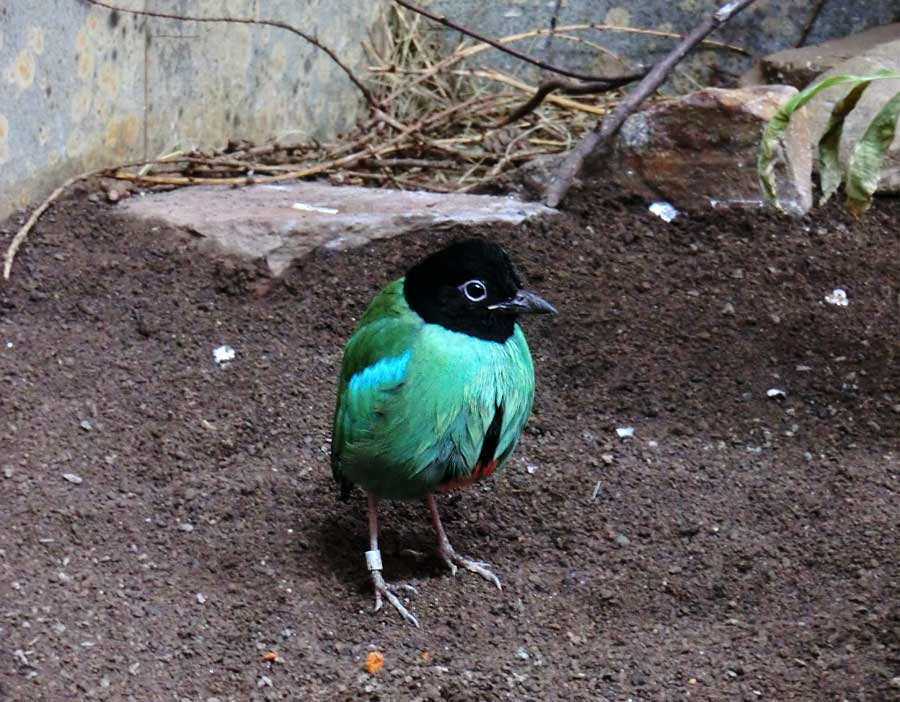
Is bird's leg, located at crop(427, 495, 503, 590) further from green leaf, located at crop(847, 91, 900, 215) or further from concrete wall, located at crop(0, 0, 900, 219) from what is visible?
concrete wall, located at crop(0, 0, 900, 219)

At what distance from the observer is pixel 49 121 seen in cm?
466

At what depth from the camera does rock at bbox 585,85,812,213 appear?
4.86 metres

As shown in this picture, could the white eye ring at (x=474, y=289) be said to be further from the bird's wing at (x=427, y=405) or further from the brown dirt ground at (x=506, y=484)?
the brown dirt ground at (x=506, y=484)

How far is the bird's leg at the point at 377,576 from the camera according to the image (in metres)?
3.31

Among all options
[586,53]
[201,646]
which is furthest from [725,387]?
[586,53]

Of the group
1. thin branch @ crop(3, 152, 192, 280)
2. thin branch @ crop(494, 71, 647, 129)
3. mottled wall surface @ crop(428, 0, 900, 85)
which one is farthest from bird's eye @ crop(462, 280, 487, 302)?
mottled wall surface @ crop(428, 0, 900, 85)

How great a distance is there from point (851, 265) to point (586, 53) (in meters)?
2.73

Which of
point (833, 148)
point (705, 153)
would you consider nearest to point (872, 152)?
point (833, 148)

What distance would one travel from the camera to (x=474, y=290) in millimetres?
3303

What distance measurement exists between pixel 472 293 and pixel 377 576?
0.79 metres

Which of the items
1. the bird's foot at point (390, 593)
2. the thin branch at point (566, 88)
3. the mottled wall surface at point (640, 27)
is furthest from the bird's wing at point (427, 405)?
the mottled wall surface at point (640, 27)

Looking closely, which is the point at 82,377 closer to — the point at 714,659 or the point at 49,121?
the point at 49,121

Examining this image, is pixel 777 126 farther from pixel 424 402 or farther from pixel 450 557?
pixel 450 557

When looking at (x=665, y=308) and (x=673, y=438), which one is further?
(x=665, y=308)
